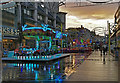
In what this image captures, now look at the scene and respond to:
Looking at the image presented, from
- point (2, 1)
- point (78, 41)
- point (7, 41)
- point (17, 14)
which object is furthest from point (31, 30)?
point (78, 41)

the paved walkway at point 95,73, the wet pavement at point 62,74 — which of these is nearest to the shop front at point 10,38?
the wet pavement at point 62,74

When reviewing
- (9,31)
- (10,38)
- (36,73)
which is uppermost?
(9,31)

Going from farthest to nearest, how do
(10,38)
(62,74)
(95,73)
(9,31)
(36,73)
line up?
(10,38), (9,31), (36,73), (95,73), (62,74)

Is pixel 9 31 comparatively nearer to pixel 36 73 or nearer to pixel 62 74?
pixel 36 73

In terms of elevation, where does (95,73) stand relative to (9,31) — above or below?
below

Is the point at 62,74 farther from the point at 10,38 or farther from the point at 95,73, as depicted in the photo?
the point at 10,38

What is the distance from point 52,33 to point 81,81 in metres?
17.1

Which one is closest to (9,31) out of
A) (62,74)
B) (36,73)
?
(36,73)

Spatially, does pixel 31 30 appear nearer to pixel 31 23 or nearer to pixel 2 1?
pixel 2 1

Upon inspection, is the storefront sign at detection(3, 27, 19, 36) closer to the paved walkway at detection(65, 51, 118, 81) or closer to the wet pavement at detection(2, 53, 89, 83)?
the wet pavement at detection(2, 53, 89, 83)

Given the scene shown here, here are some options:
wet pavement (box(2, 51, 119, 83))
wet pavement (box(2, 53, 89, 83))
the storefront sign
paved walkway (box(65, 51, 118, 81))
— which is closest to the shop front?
the storefront sign

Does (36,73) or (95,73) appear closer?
(95,73)

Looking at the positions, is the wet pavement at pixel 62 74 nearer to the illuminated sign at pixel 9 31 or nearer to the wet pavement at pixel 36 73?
the wet pavement at pixel 36 73

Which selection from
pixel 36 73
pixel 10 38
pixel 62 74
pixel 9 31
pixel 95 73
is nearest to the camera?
pixel 62 74
